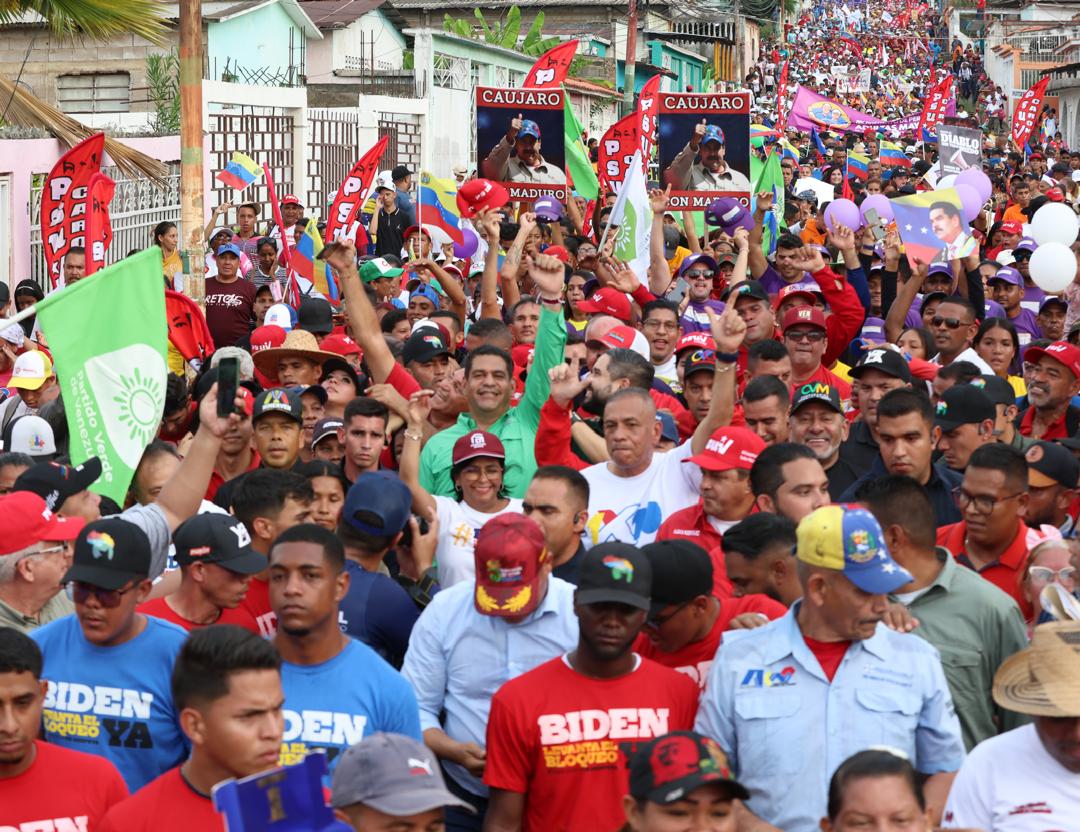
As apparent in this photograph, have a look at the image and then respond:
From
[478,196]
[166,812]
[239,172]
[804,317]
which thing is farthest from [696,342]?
[239,172]

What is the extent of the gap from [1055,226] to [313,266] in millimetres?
6026

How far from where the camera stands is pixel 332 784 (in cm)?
402

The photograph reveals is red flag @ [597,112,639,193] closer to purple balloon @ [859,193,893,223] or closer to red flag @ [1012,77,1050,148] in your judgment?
purple balloon @ [859,193,893,223]

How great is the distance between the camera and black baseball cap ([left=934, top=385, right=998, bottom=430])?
7.65 m

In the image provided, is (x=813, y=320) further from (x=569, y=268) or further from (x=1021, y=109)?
(x=1021, y=109)

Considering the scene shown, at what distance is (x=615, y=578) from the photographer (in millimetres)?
4914

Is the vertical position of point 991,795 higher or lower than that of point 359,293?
lower

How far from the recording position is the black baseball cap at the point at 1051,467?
6996 millimetres

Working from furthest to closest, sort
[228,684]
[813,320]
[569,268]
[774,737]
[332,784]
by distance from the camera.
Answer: [569,268] → [813,320] → [774,737] → [228,684] → [332,784]

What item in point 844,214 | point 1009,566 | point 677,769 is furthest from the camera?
point 844,214

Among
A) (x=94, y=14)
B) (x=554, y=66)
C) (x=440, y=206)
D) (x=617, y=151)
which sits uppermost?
(x=94, y=14)

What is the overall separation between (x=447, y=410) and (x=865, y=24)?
113 metres

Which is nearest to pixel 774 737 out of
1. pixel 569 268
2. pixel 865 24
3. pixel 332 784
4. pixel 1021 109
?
pixel 332 784

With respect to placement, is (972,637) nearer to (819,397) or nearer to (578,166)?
(819,397)
